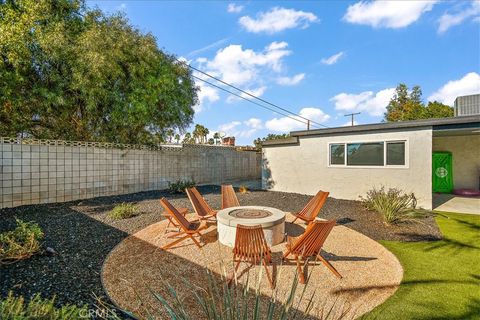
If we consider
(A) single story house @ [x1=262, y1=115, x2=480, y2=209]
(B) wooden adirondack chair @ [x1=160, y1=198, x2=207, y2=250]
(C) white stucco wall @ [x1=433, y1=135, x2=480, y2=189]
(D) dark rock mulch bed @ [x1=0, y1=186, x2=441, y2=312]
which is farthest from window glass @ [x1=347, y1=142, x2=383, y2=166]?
(B) wooden adirondack chair @ [x1=160, y1=198, x2=207, y2=250]

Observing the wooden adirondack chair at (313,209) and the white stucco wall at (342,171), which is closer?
the wooden adirondack chair at (313,209)

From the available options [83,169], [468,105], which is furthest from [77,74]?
[468,105]

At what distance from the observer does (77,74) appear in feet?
26.2

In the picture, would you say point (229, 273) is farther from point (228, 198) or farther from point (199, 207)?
point (228, 198)

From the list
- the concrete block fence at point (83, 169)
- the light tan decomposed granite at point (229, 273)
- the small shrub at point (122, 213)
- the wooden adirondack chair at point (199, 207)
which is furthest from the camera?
the concrete block fence at point (83, 169)

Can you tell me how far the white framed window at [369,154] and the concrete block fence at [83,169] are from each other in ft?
25.2

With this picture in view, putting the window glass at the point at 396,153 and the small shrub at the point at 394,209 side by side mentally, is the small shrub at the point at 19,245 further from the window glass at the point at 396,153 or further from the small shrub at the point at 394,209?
the window glass at the point at 396,153

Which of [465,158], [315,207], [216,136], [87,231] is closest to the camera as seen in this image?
[87,231]

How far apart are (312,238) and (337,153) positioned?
25.4 ft

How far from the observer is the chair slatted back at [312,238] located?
386 centimetres

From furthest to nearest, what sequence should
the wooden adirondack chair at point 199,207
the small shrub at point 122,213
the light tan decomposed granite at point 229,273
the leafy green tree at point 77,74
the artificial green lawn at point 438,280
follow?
the leafy green tree at point 77,74
the small shrub at point 122,213
the wooden adirondack chair at point 199,207
the light tan decomposed granite at point 229,273
the artificial green lawn at point 438,280

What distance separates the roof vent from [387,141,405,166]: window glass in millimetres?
7270

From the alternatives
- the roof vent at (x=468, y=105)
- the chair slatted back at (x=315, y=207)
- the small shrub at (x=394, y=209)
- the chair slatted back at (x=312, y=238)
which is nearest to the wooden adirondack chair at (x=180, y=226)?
the chair slatted back at (x=312, y=238)

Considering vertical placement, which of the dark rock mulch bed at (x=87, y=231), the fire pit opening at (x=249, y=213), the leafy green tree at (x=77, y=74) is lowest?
the dark rock mulch bed at (x=87, y=231)
